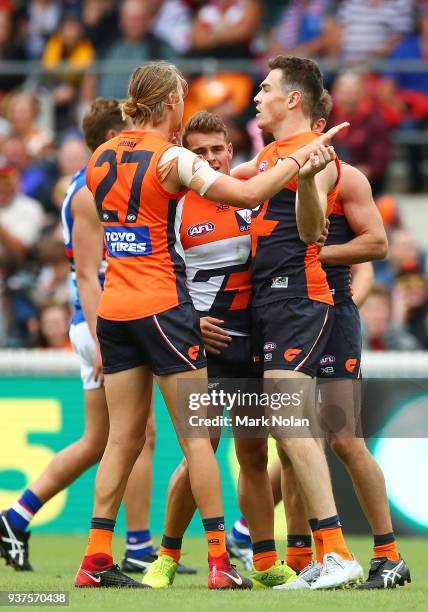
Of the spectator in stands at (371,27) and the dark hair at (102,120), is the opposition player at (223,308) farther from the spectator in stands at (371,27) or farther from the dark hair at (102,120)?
the spectator in stands at (371,27)

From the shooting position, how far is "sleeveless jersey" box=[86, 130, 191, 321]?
6.50 meters

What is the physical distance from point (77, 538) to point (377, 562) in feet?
12.2

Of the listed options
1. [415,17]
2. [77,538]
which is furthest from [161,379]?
[415,17]

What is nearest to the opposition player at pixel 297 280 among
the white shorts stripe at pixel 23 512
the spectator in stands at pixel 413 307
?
the white shorts stripe at pixel 23 512

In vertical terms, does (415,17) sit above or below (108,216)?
above

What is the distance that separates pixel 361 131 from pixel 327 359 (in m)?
6.93

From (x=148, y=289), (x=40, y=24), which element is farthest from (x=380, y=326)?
(x=40, y=24)

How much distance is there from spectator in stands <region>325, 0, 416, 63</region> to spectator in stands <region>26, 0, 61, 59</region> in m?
3.66

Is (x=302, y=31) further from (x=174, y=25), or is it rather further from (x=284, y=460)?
(x=284, y=460)

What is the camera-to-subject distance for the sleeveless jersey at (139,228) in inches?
256

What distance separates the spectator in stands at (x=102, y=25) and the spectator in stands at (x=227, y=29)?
0.93 meters

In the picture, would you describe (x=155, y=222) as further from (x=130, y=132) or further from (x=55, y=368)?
(x=55, y=368)

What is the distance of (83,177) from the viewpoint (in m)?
7.98

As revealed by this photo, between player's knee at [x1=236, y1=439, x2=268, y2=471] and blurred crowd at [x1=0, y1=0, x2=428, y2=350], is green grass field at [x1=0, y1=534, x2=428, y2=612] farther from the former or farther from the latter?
blurred crowd at [x1=0, y1=0, x2=428, y2=350]
